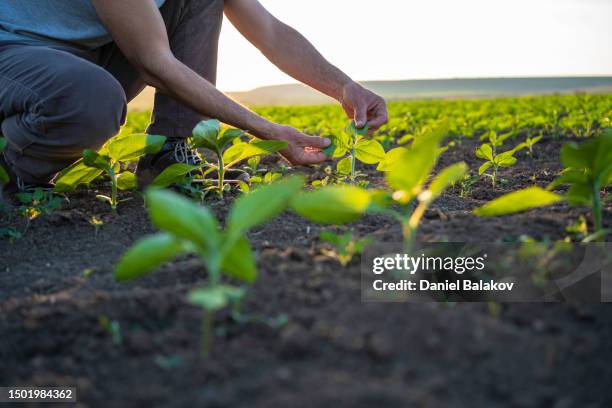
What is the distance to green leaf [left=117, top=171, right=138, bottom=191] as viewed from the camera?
101 inches

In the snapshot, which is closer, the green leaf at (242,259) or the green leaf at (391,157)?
the green leaf at (242,259)

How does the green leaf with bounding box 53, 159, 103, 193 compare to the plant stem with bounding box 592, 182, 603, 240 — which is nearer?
the plant stem with bounding box 592, 182, 603, 240

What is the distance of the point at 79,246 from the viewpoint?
2098mm

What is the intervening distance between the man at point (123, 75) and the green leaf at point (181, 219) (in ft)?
4.39

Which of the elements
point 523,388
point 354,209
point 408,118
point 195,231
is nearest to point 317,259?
point 354,209

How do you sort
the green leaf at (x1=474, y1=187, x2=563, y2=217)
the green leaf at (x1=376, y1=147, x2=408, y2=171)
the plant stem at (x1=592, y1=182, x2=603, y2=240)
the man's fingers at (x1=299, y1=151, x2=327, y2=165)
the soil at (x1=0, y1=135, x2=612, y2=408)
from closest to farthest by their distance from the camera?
the soil at (x1=0, y1=135, x2=612, y2=408) → the green leaf at (x1=474, y1=187, x2=563, y2=217) → the plant stem at (x1=592, y1=182, x2=603, y2=240) → the man's fingers at (x1=299, y1=151, x2=327, y2=165) → the green leaf at (x1=376, y1=147, x2=408, y2=171)

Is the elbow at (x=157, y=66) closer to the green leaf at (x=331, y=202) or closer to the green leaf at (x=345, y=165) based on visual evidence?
the green leaf at (x=345, y=165)

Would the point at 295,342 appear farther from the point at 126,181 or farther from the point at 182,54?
the point at 182,54

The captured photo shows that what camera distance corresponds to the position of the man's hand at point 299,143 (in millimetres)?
2346

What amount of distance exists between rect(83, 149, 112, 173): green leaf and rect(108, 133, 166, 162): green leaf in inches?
1.5

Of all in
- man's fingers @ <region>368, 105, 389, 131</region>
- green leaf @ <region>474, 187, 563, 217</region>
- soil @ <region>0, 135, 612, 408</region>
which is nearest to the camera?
soil @ <region>0, 135, 612, 408</region>

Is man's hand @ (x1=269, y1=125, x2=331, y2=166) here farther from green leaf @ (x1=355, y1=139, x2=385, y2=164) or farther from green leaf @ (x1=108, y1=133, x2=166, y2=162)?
green leaf @ (x1=108, y1=133, x2=166, y2=162)

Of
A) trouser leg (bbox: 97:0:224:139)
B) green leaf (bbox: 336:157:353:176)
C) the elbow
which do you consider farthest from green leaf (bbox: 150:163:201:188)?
green leaf (bbox: 336:157:353:176)

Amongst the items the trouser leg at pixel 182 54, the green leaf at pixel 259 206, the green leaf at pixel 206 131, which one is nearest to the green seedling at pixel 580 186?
the green leaf at pixel 259 206
